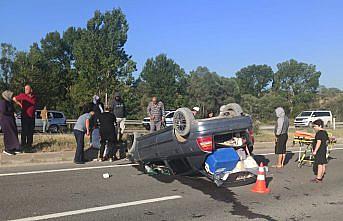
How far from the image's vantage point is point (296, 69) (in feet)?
324

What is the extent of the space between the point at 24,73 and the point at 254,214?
45.1 metres

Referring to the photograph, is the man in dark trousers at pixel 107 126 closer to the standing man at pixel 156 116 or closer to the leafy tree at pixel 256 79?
the standing man at pixel 156 116

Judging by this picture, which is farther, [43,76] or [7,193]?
[43,76]

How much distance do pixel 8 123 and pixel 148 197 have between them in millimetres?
5570

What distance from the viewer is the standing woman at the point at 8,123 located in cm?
1086

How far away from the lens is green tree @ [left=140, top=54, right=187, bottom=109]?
2601 inches

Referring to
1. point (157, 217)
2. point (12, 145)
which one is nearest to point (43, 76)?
point (12, 145)

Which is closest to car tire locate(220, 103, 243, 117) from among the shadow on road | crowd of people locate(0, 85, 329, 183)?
the shadow on road

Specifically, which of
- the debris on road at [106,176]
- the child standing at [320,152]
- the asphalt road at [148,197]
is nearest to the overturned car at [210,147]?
the asphalt road at [148,197]

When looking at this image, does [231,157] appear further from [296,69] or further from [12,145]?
[296,69]

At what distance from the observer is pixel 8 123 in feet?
35.8

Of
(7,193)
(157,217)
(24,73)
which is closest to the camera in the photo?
(157,217)

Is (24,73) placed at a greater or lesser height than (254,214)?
greater

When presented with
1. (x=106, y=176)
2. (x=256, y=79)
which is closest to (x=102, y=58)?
(x=106, y=176)
